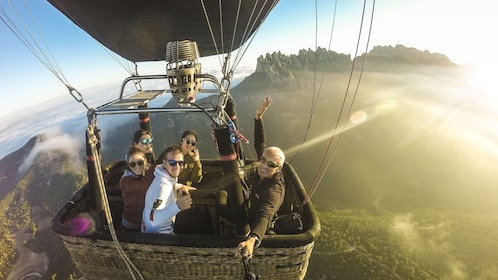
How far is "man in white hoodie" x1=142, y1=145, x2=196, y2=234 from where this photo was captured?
2.94 metres

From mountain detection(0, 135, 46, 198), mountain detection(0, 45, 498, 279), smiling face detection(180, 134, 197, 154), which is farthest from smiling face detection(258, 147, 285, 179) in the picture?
mountain detection(0, 135, 46, 198)

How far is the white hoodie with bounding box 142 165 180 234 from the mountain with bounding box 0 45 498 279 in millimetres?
32841

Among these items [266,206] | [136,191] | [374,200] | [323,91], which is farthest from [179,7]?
[323,91]

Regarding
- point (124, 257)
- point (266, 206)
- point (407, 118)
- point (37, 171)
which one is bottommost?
point (37, 171)

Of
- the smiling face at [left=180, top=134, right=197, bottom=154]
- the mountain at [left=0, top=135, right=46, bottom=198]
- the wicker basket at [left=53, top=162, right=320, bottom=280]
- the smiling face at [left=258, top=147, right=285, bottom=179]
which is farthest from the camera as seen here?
the mountain at [left=0, top=135, right=46, bottom=198]

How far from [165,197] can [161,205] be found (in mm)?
79

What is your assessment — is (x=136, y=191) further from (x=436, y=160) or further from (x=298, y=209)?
(x=436, y=160)

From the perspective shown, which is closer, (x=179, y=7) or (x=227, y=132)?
(x=227, y=132)

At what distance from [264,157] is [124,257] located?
5.45 feet

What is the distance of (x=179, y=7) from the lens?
8.01m

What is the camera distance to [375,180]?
12081 cm

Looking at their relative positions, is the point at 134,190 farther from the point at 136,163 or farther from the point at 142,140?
the point at 142,140

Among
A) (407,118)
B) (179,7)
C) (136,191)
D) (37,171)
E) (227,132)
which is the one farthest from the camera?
(407,118)

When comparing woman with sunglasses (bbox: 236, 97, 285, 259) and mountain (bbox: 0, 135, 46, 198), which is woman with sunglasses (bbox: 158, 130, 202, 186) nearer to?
woman with sunglasses (bbox: 236, 97, 285, 259)
